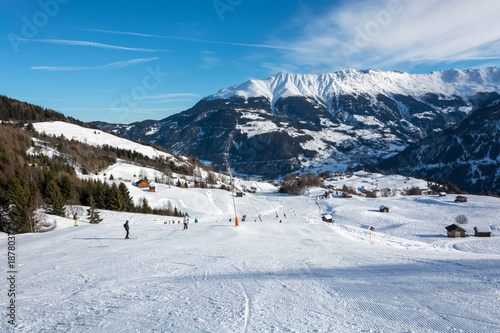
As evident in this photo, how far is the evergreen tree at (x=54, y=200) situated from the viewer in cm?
4112

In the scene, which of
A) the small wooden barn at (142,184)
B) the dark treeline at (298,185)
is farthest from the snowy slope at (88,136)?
the dark treeline at (298,185)

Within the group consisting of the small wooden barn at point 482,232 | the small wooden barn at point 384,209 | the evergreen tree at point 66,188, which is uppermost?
the evergreen tree at point 66,188

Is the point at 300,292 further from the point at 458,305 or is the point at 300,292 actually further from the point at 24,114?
the point at 24,114

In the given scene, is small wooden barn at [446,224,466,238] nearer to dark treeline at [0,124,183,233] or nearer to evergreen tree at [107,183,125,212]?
dark treeline at [0,124,183,233]

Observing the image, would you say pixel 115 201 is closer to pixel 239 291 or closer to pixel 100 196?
pixel 100 196

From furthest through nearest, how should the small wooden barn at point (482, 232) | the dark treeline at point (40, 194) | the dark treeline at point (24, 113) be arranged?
1. the dark treeline at point (24, 113)
2. the small wooden barn at point (482, 232)
3. the dark treeline at point (40, 194)

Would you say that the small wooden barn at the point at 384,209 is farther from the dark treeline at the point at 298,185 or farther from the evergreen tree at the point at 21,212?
the evergreen tree at the point at 21,212

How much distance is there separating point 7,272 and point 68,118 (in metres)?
215

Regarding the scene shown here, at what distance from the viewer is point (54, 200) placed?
41219 mm

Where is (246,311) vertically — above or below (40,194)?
below

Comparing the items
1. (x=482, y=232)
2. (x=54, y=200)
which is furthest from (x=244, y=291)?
(x=482, y=232)

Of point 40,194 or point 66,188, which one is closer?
point 40,194

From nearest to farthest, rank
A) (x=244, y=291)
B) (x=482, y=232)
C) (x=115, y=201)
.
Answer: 1. (x=244, y=291)
2. (x=482, y=232)
3. (x=115, y=201)

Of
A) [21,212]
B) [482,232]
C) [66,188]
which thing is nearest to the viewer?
[21,212]
